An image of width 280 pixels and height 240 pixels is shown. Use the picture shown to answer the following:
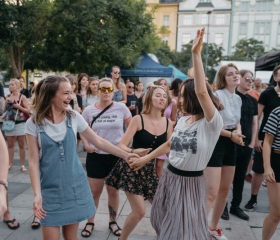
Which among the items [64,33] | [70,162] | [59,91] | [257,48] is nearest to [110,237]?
[70,162]

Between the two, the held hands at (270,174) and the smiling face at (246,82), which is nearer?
the held hands at (270,174)

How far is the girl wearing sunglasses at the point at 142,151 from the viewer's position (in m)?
3.15

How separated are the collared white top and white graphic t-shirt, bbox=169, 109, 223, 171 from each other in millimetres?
1384

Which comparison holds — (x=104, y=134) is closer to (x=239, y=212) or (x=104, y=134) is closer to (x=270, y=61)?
(x=239, y=212)

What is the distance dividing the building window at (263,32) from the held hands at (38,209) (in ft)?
245

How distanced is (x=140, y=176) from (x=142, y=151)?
0.39 metres

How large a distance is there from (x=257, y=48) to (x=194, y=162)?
47092 millimetres

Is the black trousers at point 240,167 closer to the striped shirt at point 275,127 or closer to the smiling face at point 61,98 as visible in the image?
the striped shirt at point 275,127

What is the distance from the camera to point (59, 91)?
2.48m

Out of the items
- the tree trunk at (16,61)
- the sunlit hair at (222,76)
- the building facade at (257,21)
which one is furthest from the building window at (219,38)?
the sunlit hair at (222,76)

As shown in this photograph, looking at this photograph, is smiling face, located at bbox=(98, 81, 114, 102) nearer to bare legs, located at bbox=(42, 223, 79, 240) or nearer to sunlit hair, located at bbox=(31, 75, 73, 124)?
sunlit hair, located at bbox=(31, 75, 73, 124)

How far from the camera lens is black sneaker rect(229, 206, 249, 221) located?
4.38 m

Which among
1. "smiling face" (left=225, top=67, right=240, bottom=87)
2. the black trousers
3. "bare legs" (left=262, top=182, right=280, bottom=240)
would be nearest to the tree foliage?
"smiling face" (left=225, top=67, right=240, bottom=87)

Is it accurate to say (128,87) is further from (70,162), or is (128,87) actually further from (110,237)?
(70,162)
